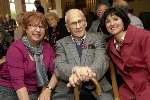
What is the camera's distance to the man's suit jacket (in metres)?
2.44

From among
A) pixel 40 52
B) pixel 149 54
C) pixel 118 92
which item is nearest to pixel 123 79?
pixel 118 92

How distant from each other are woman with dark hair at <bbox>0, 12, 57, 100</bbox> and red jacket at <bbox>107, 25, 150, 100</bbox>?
0.57 metres

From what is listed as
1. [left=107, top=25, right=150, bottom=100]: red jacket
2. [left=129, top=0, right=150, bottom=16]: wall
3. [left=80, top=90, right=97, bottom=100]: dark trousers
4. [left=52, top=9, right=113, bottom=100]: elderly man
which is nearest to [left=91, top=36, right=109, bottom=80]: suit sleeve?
[left=52, top=9, right=113, bottom=100]: elderly man

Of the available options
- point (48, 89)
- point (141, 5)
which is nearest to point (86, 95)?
point (48, 89)

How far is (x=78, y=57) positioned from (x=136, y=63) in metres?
0.43

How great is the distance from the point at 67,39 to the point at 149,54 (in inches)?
25.7

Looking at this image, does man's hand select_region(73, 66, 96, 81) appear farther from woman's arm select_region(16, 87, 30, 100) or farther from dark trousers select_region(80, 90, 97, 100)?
woman's arm select_region(16, 87, 30, 100)

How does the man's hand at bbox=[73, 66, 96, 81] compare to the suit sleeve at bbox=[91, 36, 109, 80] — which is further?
the suit sleeve at bbox=[91, 36, 109, 80]

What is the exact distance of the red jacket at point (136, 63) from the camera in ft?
7.88

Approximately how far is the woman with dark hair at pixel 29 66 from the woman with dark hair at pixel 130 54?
531mm

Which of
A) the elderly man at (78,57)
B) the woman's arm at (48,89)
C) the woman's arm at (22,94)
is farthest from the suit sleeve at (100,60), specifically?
the woman's arm at (22,94)

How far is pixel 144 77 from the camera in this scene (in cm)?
244

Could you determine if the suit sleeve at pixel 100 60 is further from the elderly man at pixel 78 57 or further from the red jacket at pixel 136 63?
the red jacket at pixel 136 63

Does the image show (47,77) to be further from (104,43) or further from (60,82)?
(104,43)
